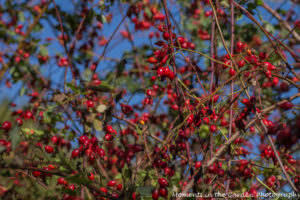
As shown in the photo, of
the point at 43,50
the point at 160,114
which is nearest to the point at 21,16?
the point at 43,50

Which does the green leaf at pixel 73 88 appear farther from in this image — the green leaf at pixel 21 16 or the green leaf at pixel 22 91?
the green leaf at pixel 21 16

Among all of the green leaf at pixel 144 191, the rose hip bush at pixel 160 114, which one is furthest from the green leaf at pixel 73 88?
the green leaf at pixel 144 191

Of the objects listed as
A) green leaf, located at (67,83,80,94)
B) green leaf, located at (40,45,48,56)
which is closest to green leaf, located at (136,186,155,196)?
green leaf, located at (67,83,80,94)

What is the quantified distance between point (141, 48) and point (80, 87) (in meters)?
2.14

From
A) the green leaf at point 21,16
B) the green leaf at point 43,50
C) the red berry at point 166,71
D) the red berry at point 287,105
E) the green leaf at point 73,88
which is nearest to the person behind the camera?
the red berry at point 287,105

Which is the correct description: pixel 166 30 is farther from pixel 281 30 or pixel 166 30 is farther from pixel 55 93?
pixel 281 30

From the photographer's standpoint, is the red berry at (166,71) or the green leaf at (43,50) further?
the green leaf at (43,50)

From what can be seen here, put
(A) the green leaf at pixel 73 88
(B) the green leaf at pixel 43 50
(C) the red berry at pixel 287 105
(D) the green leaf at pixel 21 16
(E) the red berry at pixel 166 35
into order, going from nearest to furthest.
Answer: (C) the red berry at pixel 287 105 → (E) the red berry at pixel 166 35 → (A) the green leaf at pixel 73 88 → (B) the green leaf at pixel 43 50 → (D) the green leaf at pixel 21 16

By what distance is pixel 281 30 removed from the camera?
3102mm

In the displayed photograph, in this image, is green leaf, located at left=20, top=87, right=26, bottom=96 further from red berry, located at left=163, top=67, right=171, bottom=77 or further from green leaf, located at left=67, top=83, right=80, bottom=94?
red berry, located at left=163, top=67, right=171, bottom=77

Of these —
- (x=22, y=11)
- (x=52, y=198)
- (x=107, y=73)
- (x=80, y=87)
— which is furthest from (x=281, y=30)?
(x=22, y=11)

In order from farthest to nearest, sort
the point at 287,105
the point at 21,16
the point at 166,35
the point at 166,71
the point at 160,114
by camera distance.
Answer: the point at 21,16, the point at 160,114, the point at 166,35, the point at 166,71, the point at 287,105

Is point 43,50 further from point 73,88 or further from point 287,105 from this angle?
point 287,105


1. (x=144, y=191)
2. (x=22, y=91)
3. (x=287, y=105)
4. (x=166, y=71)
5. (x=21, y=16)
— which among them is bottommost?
(x=144, y=191)
